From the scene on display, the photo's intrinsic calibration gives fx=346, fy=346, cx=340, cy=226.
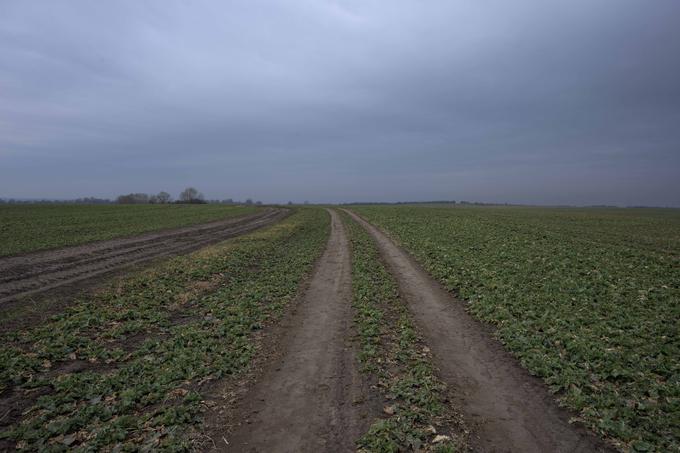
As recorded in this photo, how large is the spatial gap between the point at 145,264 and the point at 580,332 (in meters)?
19.6

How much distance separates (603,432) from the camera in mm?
5586

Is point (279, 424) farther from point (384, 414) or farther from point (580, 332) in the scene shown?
point (580, 332)

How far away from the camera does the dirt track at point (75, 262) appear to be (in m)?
14.3

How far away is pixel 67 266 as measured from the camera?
17.9 m

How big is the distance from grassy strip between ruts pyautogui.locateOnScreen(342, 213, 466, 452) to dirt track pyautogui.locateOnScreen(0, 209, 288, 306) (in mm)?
12652

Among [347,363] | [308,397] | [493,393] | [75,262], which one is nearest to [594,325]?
[493,393]

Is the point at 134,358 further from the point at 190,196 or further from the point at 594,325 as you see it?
the point at 190,196

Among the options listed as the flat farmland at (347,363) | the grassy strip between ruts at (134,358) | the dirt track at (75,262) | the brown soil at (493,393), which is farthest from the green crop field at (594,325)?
the dirt track at (75,262)

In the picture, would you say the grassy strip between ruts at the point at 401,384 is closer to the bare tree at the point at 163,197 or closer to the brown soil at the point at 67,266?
the brown soil at the point at 67,266

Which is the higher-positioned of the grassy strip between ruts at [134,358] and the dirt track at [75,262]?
the dirt track at [75,262]

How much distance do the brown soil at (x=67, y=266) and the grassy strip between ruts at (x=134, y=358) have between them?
1866mm

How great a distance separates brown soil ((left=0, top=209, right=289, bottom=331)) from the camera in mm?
12672

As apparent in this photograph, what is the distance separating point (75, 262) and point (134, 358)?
14.4 meters

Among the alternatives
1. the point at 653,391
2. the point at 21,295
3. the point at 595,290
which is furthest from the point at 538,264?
the point at 21,295
